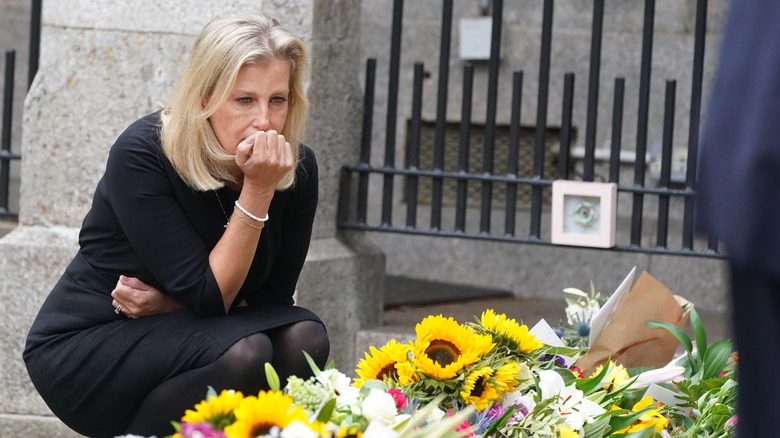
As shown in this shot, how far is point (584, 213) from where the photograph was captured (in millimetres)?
3893

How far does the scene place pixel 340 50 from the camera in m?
3.88

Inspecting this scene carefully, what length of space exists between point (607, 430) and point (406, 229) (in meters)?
1.98

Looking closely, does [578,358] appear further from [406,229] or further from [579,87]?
[579,87]

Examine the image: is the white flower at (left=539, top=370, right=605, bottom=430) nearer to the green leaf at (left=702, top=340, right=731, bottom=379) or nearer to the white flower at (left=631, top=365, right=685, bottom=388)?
the white flower at (left=631, top=365, right=685, bottom=388)

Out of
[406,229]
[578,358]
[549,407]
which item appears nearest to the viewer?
[549,407]

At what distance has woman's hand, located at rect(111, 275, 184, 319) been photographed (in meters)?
2.71

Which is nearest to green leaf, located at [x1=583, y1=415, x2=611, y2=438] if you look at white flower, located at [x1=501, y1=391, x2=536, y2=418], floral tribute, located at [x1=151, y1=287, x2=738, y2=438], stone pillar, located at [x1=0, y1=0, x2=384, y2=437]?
floral tribute, located at [x1=151, y1=287, x2=738, y2=438]

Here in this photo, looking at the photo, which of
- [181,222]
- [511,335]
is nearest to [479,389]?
[511,335]

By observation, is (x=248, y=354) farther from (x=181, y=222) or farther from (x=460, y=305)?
(x=460, y=305)

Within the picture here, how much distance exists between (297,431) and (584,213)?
8.31 feet

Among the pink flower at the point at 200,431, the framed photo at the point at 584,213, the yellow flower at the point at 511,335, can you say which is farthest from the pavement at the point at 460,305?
the pink flower at the point at 200,431

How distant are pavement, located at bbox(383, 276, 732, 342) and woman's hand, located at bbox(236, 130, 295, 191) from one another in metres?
1.55

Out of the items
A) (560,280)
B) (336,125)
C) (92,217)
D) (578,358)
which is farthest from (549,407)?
(560,280)

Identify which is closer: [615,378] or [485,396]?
[485,396]
